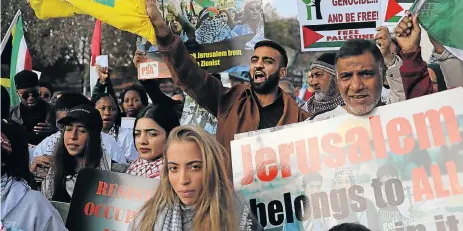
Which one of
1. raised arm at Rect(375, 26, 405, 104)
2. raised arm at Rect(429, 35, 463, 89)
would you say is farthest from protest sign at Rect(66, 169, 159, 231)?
raised arm at Rect(429, 35, 463, 89)

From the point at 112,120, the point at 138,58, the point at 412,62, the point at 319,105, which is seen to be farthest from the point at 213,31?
the point at 412,62

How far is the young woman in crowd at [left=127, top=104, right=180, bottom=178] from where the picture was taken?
4.35 metres

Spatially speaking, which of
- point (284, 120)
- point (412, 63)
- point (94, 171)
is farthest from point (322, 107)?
point (94, 171)

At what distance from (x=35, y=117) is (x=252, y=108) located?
5.03ft

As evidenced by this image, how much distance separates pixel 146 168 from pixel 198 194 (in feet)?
1.62

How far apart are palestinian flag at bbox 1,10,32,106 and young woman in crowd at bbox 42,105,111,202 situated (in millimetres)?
432

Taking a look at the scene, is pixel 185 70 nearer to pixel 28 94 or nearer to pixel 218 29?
pixel 218 29

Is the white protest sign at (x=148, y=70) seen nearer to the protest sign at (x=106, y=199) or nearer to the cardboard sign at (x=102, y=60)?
the cardboard sign at (x=102, y=60)

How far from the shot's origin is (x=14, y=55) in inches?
190

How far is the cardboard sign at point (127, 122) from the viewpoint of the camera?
4512mm

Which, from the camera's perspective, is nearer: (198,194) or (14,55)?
(198,194)

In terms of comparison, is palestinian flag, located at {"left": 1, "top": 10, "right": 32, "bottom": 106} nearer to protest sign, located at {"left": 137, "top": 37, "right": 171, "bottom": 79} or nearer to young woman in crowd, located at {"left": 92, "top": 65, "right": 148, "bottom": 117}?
young woman in crowd, located at {"left": 92, "top": 65, "right": 148, "bottom": 117}

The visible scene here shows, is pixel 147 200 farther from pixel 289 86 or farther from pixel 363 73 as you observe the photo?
pixel 363 73

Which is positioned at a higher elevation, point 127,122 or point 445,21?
point 445,21
